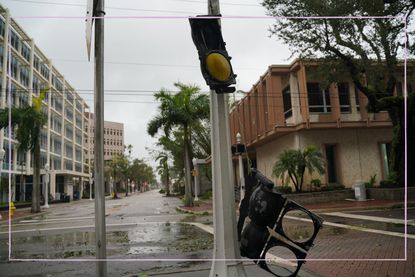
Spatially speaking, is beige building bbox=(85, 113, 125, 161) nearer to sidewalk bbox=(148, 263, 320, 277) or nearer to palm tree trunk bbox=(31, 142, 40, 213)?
palm tree trunk bbox=(31, 142, 40, 213)

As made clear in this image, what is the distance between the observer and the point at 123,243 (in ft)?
38.0

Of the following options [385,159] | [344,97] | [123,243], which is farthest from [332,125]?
[123,243]

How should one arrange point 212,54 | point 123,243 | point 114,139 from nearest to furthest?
point 212,54, point 123,243, point 114,139

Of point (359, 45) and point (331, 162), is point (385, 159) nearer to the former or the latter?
point (331, 162)

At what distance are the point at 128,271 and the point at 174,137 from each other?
37672 mm

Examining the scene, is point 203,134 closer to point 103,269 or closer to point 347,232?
point 347,232

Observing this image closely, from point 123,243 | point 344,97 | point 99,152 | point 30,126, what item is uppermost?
point 344,97

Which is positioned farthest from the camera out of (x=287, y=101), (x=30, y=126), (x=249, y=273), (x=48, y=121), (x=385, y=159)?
(x=48, y=121)

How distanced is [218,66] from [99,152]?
5.35 ft

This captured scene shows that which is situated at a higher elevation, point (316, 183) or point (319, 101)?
point (319, 101)

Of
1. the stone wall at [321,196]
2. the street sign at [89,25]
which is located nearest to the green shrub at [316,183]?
the stone wall at [321,196]

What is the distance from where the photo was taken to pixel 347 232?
10.9 m

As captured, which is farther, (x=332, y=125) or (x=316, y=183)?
(x=332, y=125)

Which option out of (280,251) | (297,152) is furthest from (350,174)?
(280,251)
